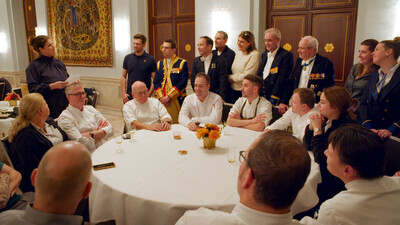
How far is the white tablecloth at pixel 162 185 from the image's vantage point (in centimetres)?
165

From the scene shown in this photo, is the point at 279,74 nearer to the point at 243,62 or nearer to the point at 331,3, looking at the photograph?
the point at 243,62

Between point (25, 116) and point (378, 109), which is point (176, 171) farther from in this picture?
point (378, 109)

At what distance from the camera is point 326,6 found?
499cm

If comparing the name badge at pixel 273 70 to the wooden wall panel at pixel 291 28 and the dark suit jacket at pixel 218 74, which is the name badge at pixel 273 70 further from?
the wooden wall panel at pixel 291 28

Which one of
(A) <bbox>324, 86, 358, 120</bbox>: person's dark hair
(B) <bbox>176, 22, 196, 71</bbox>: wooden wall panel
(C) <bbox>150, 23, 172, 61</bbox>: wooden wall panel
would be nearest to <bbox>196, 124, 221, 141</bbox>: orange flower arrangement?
(A) <bbox>324, 86, 358, 120</bbox>: person's dark hair

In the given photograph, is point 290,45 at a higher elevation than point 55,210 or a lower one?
higher

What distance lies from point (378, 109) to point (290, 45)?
8.96 feet

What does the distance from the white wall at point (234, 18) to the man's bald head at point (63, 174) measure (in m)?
4.57

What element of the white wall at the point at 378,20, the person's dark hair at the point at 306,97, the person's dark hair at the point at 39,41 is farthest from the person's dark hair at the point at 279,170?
the white wall at the point at 378,20

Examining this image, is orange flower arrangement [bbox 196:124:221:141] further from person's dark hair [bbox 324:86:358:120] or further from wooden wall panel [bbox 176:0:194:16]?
wooden wall panel [bbox 176:0:194:16]

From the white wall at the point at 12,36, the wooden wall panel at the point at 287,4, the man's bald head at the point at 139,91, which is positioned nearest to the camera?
the man's bald head at the point at 139,91

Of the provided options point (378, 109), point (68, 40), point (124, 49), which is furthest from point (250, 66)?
point (68, 40)

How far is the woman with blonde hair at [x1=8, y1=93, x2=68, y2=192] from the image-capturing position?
2.16 metres

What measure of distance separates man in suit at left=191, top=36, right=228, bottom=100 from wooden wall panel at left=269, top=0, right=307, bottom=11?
1.83 meters
